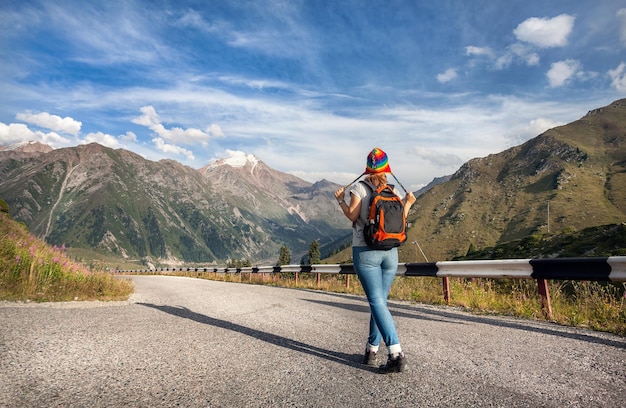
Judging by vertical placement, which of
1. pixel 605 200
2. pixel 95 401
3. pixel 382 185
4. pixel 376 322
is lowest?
pixel 95 401

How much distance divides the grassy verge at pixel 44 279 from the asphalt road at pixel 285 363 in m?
1.43

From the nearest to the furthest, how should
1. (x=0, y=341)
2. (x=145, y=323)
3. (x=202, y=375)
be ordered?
1. (x=202, y=375)
2. (x=0, y=341)
3. (x=145, y=323)

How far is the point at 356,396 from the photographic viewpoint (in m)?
3.08

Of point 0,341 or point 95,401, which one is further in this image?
point 0,341

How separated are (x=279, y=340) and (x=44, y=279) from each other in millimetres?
6574

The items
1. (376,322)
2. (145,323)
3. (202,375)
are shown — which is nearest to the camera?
(202,375)

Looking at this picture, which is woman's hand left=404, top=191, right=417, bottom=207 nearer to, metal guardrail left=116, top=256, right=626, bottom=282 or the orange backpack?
the orange backpack

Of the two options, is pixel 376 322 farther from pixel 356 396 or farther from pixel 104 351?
pixel 104 351

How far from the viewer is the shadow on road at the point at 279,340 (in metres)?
4.19

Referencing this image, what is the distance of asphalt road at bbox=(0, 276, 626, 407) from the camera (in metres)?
2.98

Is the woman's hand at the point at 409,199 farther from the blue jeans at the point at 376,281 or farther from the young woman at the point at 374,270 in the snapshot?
the blue jeans at the point at 376,281

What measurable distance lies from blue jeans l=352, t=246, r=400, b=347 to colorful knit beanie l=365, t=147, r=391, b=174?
37.4 inches

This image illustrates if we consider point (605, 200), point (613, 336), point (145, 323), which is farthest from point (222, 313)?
point (605, 200)

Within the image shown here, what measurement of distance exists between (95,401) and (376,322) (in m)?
2.63
